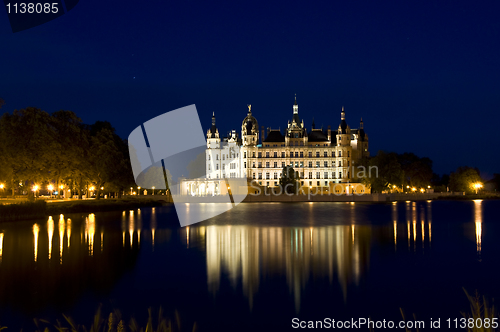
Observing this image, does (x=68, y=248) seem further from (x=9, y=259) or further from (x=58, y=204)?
(x=58, y=204)

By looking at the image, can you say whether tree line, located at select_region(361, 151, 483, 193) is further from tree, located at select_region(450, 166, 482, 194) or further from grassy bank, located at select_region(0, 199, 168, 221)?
grassy bank, located at select_region(0, 199, 168, 221)

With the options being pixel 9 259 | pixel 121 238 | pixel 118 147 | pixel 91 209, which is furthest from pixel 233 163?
pixel 9 259

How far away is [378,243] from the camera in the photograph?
23062mm

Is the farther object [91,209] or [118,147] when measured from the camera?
[118,147]

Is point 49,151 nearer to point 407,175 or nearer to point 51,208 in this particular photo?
point 51,208

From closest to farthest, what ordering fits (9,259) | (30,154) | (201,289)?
(201,289) < (9,259) < (30,154)

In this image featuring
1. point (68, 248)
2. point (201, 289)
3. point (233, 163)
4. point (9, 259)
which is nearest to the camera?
point (201, 289)

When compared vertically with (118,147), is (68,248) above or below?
below

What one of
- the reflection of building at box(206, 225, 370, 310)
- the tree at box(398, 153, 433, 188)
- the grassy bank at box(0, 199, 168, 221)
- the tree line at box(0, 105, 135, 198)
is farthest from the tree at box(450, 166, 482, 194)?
the reflection of building at box(206, 225, 370, 310)

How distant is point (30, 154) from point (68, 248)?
2522 centimetres

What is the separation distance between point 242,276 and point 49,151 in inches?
1316

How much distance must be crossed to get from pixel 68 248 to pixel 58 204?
23.9 metres

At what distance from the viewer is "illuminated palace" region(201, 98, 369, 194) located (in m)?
115

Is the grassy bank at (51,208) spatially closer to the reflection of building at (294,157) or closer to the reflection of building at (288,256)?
the reflection of building at (288,256)
